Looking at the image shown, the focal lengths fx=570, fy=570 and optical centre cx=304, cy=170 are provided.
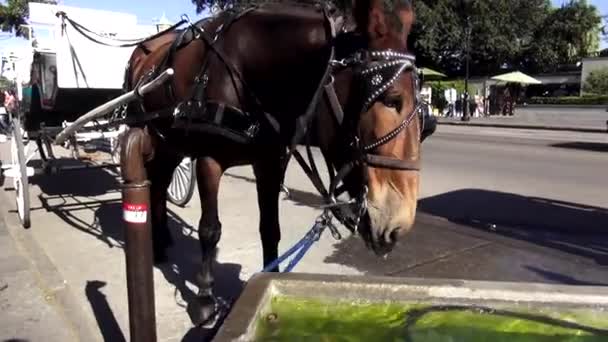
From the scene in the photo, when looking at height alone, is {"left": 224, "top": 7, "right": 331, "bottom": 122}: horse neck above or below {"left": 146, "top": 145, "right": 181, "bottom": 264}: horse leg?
above

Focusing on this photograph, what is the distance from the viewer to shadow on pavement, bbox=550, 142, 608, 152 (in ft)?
49.5

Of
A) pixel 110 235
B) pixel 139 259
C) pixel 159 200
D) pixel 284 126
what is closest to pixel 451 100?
pixel 110 235

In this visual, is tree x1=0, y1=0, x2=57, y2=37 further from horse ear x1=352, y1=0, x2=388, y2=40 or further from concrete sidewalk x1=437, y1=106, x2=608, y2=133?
horse ear x1=352, y1=0, x2=388, y2=40

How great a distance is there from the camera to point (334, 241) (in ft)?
20.4

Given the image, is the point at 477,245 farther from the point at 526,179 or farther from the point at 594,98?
the point at 594,98

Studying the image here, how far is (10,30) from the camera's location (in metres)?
37.3

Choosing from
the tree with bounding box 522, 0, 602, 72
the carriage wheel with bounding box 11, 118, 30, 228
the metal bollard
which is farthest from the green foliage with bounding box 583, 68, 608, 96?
the metal bollard

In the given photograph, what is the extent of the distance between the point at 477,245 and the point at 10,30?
3899 centimetres

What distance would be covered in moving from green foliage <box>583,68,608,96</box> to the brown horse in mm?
40697

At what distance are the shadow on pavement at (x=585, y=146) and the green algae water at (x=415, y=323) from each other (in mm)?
14034

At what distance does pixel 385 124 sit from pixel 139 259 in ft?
4.12

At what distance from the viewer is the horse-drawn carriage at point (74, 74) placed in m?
5.70

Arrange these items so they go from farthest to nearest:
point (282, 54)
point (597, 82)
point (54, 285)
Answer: point (597, 82), point (54, 285), point (282, 54)

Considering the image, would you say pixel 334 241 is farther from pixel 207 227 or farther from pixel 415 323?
pixel 415 323
